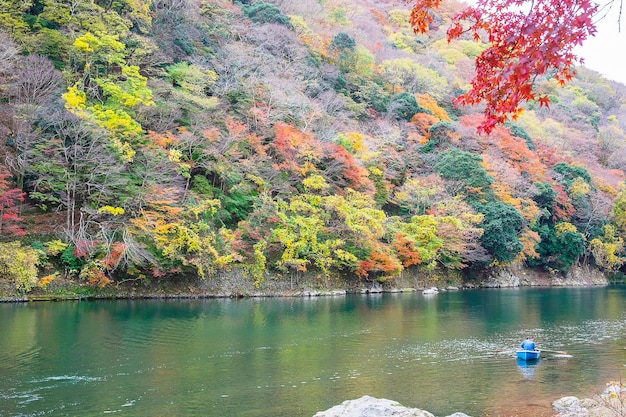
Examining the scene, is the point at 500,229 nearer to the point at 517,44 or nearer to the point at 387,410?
the point at 387,410

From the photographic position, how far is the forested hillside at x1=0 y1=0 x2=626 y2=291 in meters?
30.0

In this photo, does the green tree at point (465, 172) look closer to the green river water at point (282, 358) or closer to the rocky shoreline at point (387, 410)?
the green river water at point (282, 358)

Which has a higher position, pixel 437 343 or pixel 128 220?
pixel 128 220

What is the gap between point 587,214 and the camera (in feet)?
176

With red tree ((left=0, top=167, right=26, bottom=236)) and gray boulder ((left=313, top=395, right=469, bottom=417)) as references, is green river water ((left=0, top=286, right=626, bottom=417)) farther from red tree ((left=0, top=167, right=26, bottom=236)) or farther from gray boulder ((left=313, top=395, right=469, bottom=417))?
red tree ((left=0, top=167, right=26, bottom=236))

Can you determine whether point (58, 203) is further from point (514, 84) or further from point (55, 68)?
point (514, 84)

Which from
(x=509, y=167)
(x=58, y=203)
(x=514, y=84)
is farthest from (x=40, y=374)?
(x=509, y=167)

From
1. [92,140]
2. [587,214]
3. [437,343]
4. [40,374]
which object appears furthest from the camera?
[587,214]

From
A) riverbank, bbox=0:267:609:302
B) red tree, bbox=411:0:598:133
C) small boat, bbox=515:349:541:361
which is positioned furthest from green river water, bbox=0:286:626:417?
red tree, bbox=411:0:598:133

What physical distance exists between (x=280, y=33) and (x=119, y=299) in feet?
107

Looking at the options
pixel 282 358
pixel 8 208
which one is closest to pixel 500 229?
pixel 282 358

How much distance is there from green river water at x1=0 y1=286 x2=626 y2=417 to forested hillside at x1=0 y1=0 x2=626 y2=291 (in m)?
4.77

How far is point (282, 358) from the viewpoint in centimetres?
1806

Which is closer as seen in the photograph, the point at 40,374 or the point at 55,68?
the point at 40,374
